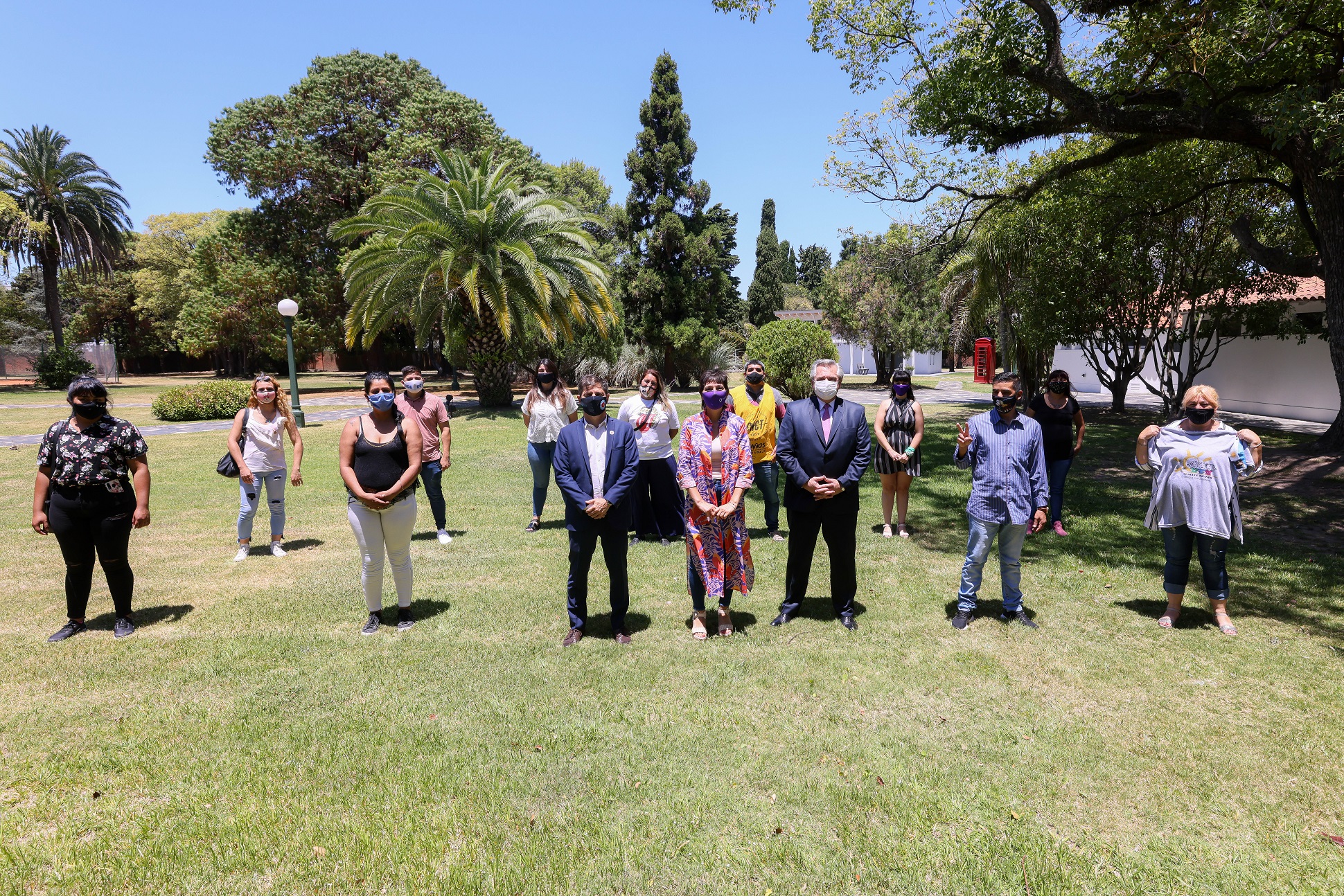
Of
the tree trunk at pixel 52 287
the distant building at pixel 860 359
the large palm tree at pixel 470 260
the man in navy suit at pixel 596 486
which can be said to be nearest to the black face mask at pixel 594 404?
the man in navy suit at pixel 596 486

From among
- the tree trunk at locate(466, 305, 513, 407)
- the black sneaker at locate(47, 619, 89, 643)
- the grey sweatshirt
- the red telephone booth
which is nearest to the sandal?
the grey sweatshirt

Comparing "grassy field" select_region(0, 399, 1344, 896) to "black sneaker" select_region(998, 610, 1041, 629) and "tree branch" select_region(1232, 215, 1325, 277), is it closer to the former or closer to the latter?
"black sneaker" select_region(998, 610, 1041, 629)

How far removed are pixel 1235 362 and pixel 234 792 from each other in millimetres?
25927

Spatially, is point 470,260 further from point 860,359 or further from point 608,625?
point 860,359

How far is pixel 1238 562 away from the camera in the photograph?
686cm

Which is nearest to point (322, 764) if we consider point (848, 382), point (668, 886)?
point (668, 886)

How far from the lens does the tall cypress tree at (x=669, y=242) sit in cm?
2875

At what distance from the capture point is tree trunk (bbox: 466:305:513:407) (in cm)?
2117

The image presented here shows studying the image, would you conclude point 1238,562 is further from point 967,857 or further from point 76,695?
point 76,695

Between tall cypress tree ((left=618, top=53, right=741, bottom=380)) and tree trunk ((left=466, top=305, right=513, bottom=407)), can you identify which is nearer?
tree trunk ((left=466, top=305, right=513, bottom=407))

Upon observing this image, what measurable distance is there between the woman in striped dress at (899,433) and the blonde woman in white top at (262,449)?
19.7 ft

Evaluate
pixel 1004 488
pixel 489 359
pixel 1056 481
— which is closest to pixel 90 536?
pixel 1004 488

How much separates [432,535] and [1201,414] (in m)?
7.51

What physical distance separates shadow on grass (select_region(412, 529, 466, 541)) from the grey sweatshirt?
6.83m
